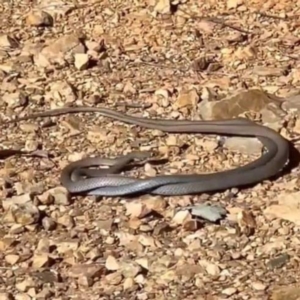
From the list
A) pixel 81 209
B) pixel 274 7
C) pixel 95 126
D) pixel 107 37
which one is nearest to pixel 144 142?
pixel 95 126

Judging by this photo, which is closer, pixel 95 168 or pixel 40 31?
pixel 95 168

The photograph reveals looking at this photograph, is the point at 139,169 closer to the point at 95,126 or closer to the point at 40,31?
the point at 95,126

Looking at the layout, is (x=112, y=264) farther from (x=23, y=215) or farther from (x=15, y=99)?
(x=15, y=99)

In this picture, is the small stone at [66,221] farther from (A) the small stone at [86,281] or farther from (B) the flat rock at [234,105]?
(B) the flat rock at [234,105]

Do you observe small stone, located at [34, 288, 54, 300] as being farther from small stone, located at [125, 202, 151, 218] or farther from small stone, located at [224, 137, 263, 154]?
small stone, located at [224, 137, 263, 154]

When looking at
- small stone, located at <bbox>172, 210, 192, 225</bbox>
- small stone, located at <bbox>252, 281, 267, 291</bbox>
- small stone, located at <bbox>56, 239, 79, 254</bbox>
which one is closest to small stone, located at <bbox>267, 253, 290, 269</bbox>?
small stone, located at <bbox>252, 281, 267, 291</bbox>

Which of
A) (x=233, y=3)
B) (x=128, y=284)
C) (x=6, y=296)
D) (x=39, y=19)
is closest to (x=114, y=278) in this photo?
(x=128, y=284)
